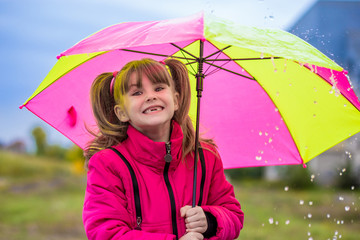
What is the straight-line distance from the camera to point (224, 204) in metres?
2.18

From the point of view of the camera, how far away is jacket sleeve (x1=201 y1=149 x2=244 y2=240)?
207cm

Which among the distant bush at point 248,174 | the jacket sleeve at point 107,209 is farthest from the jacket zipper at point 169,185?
the distant bush at point 248,174

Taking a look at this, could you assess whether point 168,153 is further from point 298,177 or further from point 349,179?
point 298,177

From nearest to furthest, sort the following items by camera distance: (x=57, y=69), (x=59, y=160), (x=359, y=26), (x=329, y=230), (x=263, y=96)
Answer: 1. (x=57, y=69)
2. (x=263, y=96)
3. (x=329, y=230)
4. (x=359, y=26)
5. (x=59, y=160)

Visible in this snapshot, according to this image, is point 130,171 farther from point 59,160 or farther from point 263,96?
point 59,160

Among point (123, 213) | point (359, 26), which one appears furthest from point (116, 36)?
point (359, 26)

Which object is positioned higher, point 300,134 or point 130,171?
point 300,134

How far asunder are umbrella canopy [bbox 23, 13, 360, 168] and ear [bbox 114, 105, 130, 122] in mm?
284

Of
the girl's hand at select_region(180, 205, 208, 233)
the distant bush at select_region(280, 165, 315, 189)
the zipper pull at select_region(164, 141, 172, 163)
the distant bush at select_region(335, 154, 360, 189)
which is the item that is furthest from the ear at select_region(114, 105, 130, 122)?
the distant bush at select_region(280, 165, 315, 189)

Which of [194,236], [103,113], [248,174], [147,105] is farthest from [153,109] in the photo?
[248,174]

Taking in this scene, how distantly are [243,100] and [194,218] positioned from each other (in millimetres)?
902

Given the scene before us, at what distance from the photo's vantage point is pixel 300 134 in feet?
8.43

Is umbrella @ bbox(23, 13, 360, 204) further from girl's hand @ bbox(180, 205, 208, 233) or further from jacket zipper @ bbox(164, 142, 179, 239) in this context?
girl's hand @ bbox(180, 205, 208, 233)

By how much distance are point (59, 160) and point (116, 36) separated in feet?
32.5
